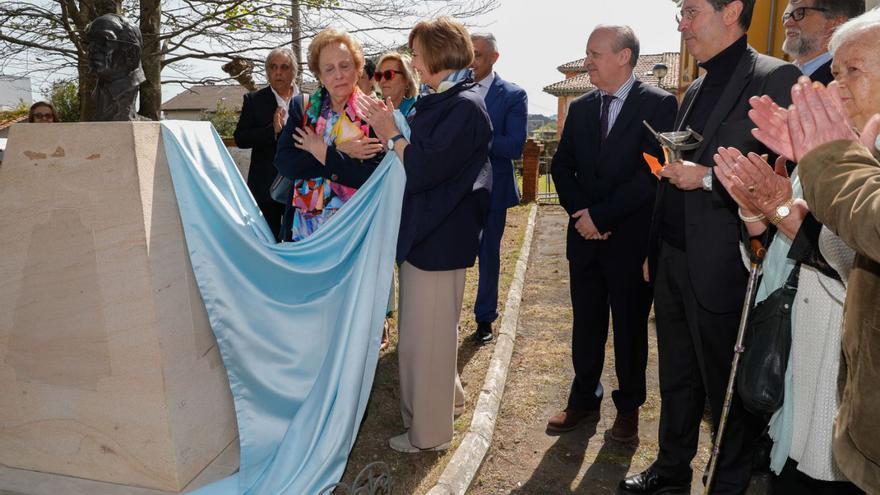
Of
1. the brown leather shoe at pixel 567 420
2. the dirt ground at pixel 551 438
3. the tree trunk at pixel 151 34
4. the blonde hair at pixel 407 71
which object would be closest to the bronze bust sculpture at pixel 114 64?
the blonde hair at pixel 407 71

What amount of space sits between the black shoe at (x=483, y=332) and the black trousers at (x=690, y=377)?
94.3 inches

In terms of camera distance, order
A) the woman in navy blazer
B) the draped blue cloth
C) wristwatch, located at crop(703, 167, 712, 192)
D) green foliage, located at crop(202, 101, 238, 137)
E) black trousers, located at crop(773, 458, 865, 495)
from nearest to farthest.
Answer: black trousers, located at crop(773, 458, 865, 495) < wristwatch, located at crop(703, 167, 712, 192) < the draped blue cloth < the woman in navy blazer < green foliage, located at crop(202, 101, 238, 137)

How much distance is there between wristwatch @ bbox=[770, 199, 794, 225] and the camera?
245cm

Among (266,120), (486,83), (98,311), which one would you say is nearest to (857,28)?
(98,311)

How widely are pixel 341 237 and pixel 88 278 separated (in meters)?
1.19

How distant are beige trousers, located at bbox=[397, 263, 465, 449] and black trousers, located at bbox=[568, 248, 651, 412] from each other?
95 centimetres

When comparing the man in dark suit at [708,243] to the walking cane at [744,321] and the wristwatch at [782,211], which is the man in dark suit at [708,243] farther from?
the wristwatch at [782,211]

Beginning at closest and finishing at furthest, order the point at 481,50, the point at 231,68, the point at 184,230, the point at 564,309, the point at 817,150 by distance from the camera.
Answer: the point at 817,150 → the point at 184,230 → the point at 481,50 → the point at 564,309 → the point at 231,68

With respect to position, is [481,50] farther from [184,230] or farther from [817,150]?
[817,150]

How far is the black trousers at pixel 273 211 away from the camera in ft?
18.2

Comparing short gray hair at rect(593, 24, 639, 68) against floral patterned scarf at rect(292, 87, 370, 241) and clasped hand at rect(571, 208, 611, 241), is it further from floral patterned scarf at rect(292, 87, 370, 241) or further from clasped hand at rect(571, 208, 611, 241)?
floral patterned scarf at rect(292, 87, 370, 241)

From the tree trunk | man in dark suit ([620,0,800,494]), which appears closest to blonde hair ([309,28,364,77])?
man in dark suit ([620,0,800,494])

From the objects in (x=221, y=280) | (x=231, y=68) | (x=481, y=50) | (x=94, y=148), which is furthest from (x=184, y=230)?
(x=231, y=68)

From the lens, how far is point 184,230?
3119 mm
